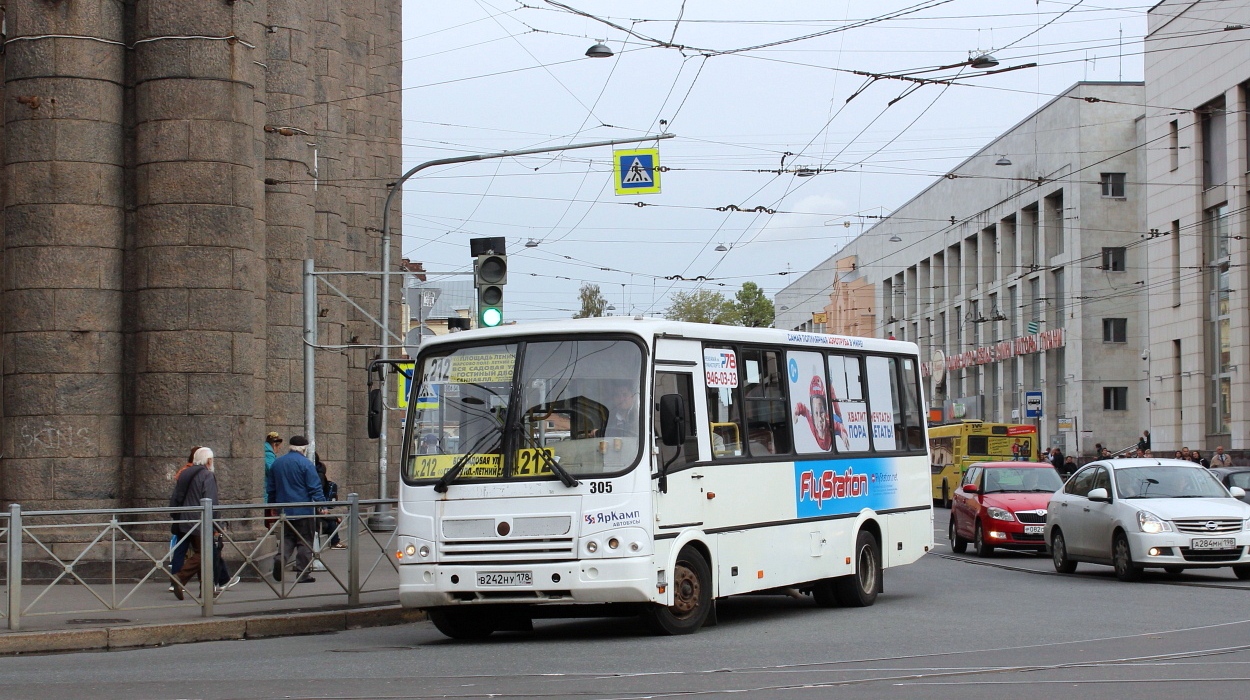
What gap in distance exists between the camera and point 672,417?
12.2m

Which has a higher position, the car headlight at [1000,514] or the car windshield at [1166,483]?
the car windshield at [1166,483]

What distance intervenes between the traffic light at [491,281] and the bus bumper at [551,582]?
5.80 meters

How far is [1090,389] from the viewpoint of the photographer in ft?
198

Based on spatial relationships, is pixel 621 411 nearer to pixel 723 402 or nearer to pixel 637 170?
pixel 723 402

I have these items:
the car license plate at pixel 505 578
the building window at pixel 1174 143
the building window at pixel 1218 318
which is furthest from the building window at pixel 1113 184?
the car license plate at pixel 505 578

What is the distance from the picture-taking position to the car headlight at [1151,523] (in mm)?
17516

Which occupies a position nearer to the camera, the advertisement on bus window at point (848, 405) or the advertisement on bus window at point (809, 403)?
the advertisement on bus window at point (809, 403)

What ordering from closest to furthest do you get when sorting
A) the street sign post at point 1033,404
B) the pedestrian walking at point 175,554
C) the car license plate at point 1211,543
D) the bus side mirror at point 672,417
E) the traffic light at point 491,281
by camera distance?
the bus side mirror at point 672,417
the pedestrian walking at point 175,554
the car license plate at point 1211,543
the traffic light at point 491,281
the street sign post at point 1033,404

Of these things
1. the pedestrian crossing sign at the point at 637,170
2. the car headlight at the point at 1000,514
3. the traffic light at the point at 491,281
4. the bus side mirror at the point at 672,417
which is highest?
the pedestrian crossing sign at the point at 637,170

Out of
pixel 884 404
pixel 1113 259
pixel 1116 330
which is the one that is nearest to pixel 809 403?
pixel 884 404

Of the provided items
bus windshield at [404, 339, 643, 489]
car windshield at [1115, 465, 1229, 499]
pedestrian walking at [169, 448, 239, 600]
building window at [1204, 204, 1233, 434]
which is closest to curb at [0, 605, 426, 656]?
pedestrian walking at [169, 448, 239, 600]

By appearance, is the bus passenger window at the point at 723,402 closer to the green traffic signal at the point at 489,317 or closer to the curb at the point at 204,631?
the curb at the point at 204,631

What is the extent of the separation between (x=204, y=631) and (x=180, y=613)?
40.6 inches

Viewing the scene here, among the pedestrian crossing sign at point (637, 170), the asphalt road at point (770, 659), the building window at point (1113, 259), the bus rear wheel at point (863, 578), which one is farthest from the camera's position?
the building window at point (1113, 259)
